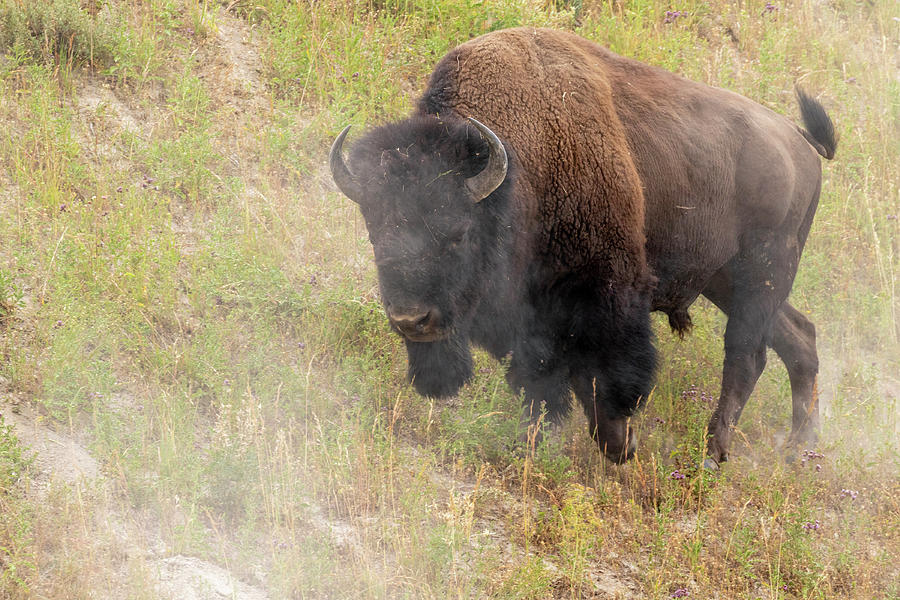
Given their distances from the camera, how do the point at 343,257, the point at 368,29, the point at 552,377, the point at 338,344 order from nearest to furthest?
1. the point at 552,377
2. the point at 338,344
3. the point at 343,257
4. the point at 368,29

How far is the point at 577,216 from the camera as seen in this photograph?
4.42 meters

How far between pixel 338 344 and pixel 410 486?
1.32 metres

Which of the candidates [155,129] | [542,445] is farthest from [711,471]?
[155,129]

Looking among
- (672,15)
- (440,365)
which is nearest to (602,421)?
(440,365)

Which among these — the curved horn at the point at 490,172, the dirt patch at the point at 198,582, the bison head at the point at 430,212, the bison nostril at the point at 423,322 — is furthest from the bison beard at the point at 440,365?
the dirt patch at the point at 198,582

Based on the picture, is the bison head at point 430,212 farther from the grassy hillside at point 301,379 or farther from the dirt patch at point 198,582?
the dirt patch at point 198,582

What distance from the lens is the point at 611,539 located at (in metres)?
4.17

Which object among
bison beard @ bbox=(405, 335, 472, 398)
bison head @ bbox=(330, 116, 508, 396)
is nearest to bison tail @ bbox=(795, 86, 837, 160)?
bison head @ bbox=(330, 116, 508, 396)

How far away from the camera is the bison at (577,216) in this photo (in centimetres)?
399

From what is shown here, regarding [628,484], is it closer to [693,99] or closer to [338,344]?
[338,344]

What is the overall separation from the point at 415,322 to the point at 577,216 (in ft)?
3.74

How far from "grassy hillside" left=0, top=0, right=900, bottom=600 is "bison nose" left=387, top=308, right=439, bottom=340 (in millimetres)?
639

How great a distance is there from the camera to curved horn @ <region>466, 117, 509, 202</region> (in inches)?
156

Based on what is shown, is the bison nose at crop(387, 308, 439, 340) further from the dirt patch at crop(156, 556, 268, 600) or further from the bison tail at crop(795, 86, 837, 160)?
the bison tail at crop(795, 86, 837, 160)
